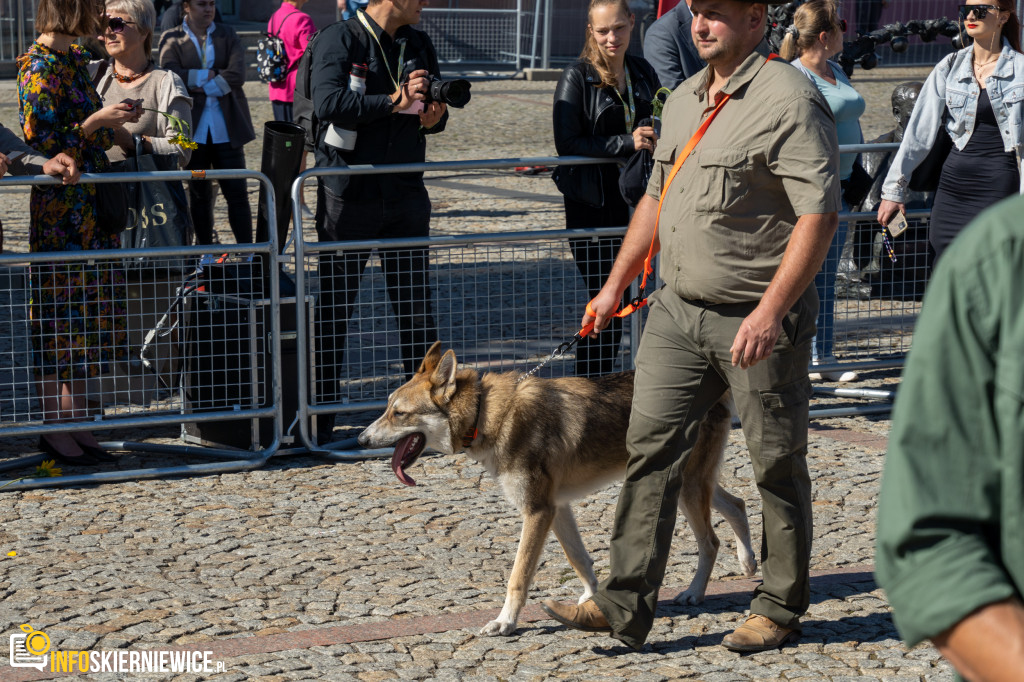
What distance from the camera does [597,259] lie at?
276 inches

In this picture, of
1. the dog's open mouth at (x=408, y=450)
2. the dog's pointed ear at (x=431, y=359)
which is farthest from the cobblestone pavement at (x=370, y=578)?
the dog's pointed ear at (x=431, y=359)

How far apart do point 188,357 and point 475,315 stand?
162 centimetres

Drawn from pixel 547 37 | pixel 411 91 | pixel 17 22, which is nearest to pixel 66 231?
pixel 411 91

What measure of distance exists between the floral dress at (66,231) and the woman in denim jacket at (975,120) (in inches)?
169

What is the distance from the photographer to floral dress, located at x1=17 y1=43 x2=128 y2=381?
6016 mm

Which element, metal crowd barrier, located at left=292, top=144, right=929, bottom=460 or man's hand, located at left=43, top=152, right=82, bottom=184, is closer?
man's hand, located at left=43, top=152, right=82, bottom=184

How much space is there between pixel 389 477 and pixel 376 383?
4.37 ft

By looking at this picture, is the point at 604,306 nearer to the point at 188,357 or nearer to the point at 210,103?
the point at 188,357

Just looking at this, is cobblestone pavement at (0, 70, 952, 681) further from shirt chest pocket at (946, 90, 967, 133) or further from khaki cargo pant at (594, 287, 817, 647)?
shirt chest pocket at (946, 90, 967, 133)

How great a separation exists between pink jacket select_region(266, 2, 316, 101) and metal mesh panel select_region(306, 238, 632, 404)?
3.99 meters

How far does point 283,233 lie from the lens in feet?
21.5

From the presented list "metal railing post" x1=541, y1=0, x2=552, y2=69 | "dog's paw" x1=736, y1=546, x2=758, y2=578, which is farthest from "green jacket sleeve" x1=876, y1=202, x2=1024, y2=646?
"metal railing post" x1=541, y1=0, x2=552, y2=69

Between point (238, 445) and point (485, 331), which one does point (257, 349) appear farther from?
point (485, 331)

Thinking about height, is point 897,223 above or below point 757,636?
above
